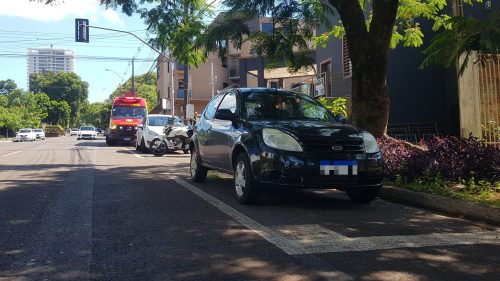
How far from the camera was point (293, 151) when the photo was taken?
6098 mm

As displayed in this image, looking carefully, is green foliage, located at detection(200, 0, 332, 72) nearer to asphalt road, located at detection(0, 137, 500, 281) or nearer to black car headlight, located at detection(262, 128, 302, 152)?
asphalt road, located at detection(0, 137, 500, 281)

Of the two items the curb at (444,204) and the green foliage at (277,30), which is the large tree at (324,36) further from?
the curb at (444,204)

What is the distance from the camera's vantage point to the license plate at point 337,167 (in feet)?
19.9

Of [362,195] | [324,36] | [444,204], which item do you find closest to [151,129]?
[324,36]

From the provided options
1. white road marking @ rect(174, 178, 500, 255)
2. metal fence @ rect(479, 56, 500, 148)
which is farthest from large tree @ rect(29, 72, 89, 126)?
white road marking @ rect(174, 178, 500, 255)

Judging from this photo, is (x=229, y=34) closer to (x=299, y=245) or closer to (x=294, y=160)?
(x=294, y=160)

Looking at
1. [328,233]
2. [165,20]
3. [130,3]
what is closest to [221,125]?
[328,233]

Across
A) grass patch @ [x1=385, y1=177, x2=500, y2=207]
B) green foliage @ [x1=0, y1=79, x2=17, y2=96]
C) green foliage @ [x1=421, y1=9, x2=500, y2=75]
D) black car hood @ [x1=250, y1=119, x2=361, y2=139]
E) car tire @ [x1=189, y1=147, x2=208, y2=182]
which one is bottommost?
grass patch @ [x1=385, y1=177, x2=500, y2=207]

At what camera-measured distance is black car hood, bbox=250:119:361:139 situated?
6.23 m

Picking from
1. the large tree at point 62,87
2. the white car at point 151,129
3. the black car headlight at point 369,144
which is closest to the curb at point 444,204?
the black car headlight at point 369,144

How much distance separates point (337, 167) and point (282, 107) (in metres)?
1.76

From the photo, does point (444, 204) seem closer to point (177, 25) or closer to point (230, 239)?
point (230, 239)

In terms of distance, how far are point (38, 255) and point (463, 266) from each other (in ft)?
11.7

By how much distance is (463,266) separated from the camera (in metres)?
4.02
